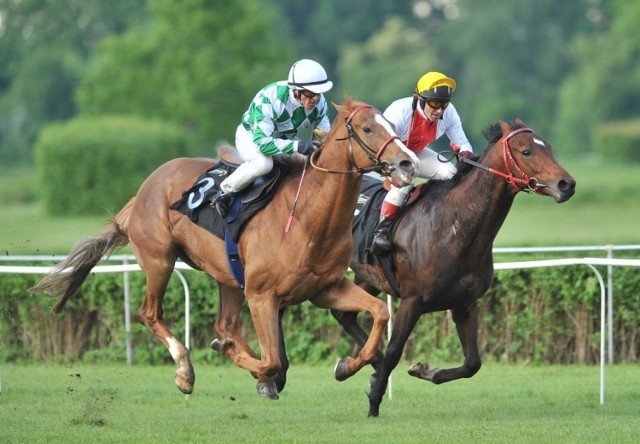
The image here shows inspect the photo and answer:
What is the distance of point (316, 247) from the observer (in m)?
7.18

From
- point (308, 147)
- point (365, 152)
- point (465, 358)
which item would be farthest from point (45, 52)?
point (365, 152)

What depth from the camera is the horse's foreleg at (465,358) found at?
797 centimetres

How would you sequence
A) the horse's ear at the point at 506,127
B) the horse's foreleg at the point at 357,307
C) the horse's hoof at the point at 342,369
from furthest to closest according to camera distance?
the horse's ear at the point at 506,127, the horse's hoof at the point at 342,369, the horse's foreleg at the point at 357,307

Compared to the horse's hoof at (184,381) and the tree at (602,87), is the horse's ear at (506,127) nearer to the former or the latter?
the horse's hoof at (184,381)

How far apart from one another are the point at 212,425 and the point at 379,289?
5.02ft

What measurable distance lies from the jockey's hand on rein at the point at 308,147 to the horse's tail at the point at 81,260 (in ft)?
5.89

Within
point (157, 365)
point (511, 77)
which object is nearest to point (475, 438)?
point (157, 365)

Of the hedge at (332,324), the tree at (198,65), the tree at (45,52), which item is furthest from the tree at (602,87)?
the hedge at (332,324)

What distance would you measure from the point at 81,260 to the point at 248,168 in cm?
168

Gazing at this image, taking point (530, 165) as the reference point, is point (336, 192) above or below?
below

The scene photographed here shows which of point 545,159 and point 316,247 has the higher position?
point 545,159

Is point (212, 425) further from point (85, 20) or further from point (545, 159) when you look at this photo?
point (85, 20)

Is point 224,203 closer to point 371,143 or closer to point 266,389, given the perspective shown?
point 266,389

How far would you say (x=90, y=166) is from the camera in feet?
119
